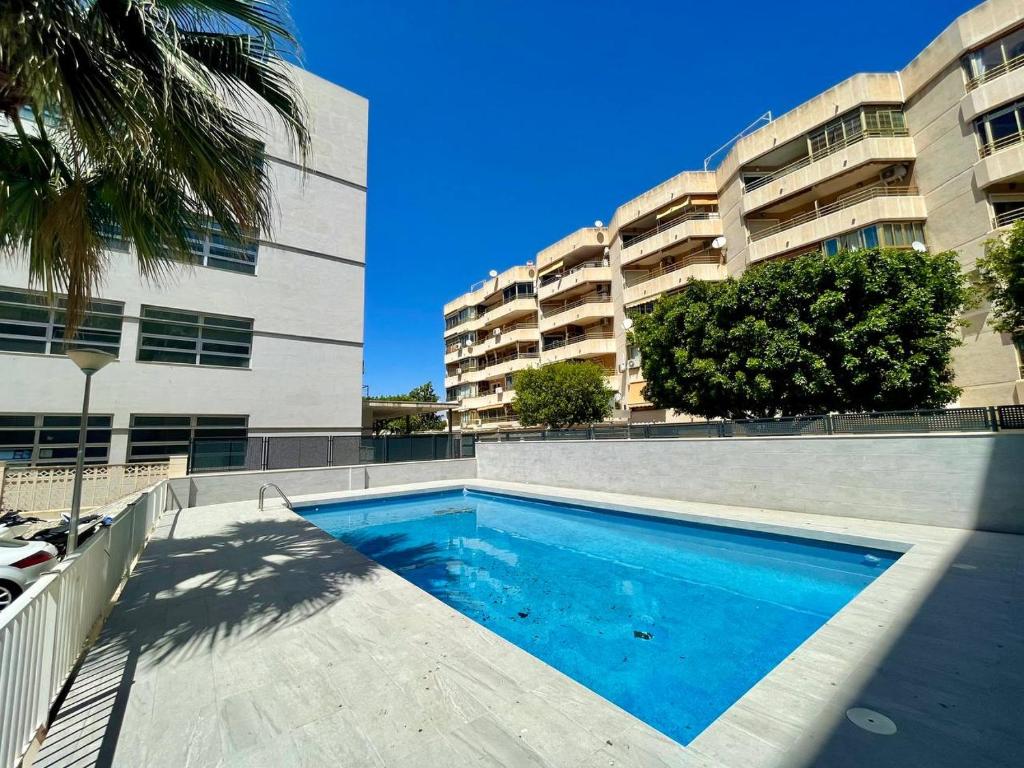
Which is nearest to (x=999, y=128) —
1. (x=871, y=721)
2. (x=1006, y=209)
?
(x=1006, y=209)

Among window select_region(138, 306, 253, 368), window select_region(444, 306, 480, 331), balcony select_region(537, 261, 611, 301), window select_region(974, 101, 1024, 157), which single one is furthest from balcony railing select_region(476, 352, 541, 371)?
window select_region(974, 101, 1024, 157)

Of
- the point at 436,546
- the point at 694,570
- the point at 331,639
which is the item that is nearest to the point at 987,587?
the point at 694,570

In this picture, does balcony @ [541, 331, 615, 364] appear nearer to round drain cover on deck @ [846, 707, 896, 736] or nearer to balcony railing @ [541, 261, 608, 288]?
balcony railing @ [541, 261, 608, 288]

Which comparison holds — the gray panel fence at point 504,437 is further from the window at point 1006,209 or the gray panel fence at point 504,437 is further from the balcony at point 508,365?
the balcony at point 508,365

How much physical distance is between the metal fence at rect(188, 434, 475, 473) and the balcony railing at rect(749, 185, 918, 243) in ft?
60.5

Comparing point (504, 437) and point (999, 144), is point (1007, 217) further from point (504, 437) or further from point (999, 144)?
point (504, 437)

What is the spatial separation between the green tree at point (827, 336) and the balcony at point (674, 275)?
9.19 meters

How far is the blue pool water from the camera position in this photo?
189 inches

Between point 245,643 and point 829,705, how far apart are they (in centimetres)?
521

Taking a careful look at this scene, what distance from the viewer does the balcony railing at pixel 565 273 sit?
3034 cm

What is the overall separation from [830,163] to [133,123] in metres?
24.7

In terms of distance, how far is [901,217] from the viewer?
17.2 m

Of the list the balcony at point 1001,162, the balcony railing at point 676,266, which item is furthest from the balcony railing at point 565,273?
the balcony at point 1001,162

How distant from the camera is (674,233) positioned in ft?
80.2
